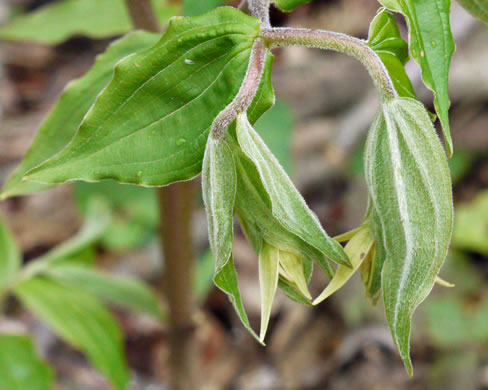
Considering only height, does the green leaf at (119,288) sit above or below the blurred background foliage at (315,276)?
above

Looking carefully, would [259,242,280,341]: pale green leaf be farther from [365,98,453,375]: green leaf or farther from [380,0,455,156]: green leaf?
[380,0,455,156]: green leaf

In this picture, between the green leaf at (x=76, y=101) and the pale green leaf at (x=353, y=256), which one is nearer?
the pale green leaf at (x=353, y=256)

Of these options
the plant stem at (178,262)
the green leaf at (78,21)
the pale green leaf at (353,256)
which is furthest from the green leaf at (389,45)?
the green leaf at (78,21)

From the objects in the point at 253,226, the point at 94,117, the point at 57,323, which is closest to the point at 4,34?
the point at 57,323

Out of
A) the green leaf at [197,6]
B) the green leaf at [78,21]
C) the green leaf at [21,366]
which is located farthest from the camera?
the green leaf at [78,21]

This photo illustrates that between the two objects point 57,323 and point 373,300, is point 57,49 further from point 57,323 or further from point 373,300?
point 373,300

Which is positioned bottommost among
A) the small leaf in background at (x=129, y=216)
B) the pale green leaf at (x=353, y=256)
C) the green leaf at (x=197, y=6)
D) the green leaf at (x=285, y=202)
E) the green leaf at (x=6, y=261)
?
the small leaf in background at (x=129, y=216)

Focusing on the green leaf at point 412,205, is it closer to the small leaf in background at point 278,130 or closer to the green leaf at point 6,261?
the small leaf in background at point 278,130
